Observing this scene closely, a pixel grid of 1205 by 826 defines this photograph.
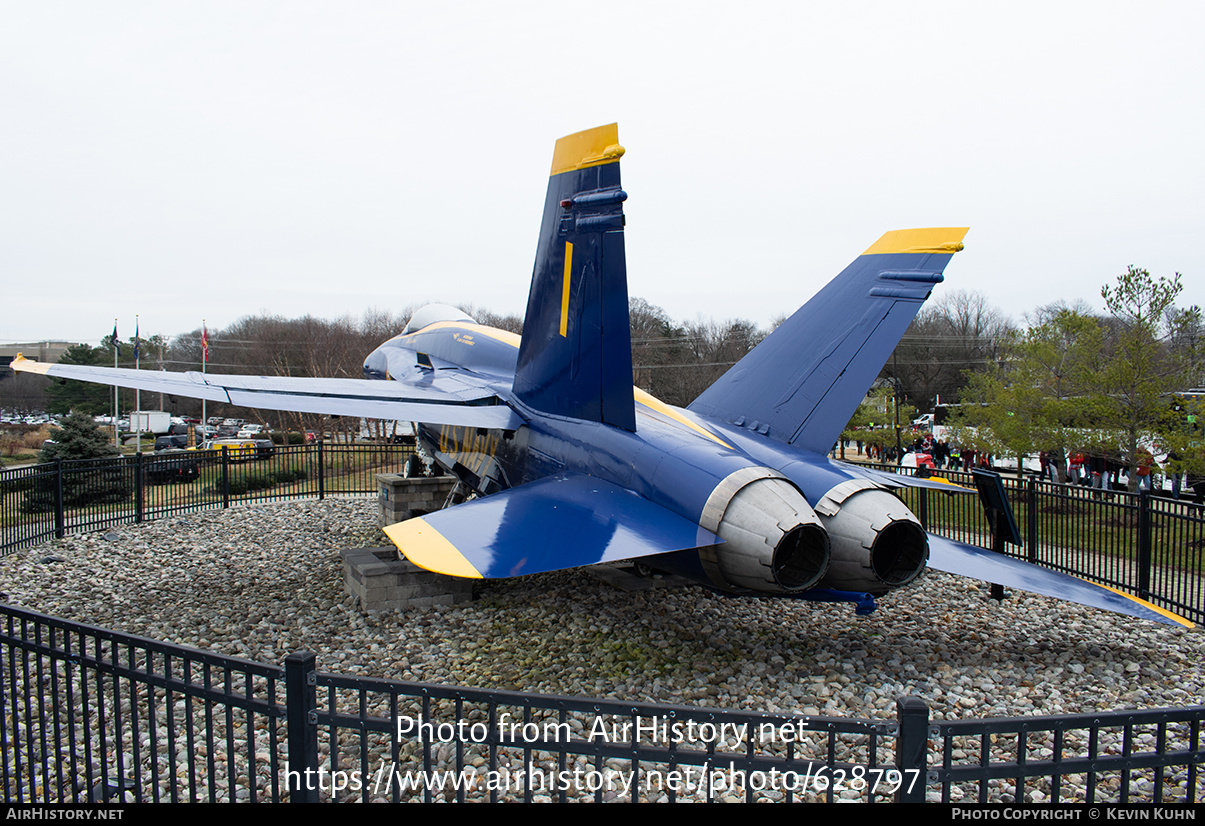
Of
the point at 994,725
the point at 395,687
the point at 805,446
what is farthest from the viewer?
the point at 805,446

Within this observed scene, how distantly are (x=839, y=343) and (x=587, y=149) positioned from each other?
3355mm

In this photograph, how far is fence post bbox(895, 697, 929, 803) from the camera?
2.47 m

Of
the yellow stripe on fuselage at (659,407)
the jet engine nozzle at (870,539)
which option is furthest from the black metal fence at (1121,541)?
the yellow stripe on fuselage at (659,407)

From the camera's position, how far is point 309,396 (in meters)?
9.12

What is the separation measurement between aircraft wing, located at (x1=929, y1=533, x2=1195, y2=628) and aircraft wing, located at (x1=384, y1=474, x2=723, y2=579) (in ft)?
9.41

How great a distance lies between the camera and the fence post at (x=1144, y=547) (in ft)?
27.8

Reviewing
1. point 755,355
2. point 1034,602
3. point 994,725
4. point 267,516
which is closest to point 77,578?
point 267,516

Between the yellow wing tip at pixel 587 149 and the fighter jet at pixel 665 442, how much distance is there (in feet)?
0.07

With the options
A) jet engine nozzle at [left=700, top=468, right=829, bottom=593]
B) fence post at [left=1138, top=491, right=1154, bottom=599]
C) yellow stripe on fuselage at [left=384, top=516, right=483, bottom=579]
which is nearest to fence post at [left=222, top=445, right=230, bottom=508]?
yellow stripe on fuselage at [left=384, top=516, right=483, bottom=579]

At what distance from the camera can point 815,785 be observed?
14.1ft

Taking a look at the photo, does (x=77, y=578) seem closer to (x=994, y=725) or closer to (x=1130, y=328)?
(x=994, y=725)

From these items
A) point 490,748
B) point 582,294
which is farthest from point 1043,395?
point 490,748

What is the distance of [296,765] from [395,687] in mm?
632

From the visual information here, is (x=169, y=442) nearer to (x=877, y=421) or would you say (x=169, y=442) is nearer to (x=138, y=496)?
(x=138, y=496)
